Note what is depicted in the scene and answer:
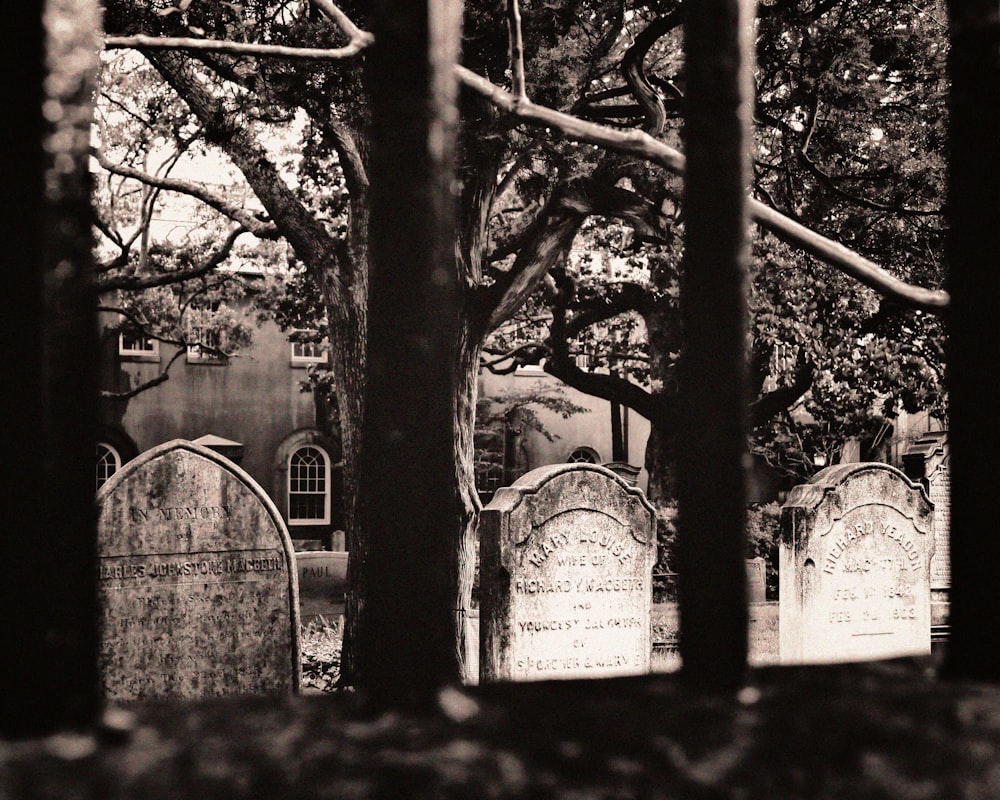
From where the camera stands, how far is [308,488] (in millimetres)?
33000

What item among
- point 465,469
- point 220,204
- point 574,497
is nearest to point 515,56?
point 574,497

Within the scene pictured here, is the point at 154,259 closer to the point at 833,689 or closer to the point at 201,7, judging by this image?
the point at 201,7

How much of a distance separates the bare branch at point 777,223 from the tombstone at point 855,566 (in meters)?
8.21

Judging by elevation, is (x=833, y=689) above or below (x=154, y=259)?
below

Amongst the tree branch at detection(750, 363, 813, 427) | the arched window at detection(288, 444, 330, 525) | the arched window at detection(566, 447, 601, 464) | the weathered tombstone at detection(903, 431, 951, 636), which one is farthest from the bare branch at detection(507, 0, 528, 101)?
the arched window at detection(566, 447, 601, 464)

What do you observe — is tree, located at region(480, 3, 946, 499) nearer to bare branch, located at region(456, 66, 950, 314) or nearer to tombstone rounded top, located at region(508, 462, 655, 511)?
tombstone rounded top, located at region(508, 462, 655, 511)

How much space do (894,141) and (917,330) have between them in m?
4.21

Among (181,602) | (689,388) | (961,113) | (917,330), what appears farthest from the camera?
(917,330)

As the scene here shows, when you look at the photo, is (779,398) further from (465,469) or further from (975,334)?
(975,334)

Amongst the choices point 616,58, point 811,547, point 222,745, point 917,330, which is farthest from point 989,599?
point 917,330

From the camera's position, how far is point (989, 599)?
172 cm

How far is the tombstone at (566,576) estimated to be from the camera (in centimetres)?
918

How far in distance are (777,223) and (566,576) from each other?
7326mm

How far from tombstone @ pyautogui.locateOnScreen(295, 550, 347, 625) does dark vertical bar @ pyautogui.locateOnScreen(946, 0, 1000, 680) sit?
1623 centimetres
